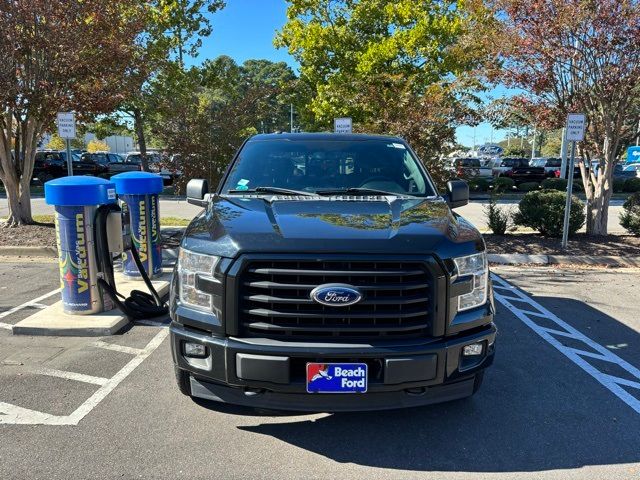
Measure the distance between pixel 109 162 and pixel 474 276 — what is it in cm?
2961

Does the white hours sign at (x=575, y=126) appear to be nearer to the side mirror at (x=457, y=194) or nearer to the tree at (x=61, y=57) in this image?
the side mirror at (x=457, y=194)

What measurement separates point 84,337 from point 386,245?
11.7ft

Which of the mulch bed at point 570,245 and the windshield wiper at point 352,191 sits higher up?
the windshield wiper at point 352,191

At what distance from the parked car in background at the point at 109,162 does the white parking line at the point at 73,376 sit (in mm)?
24862

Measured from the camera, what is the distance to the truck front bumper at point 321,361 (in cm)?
274

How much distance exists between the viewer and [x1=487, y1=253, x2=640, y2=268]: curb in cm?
862

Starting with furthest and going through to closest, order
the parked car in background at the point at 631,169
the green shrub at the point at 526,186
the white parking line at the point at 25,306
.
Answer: the parked car in background at the point at 631,169 < the green shrub at the point at 526,186 < the white parking line at the point at 25,306

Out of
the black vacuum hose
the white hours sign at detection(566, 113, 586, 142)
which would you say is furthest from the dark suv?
the white hours sign at detection(566, 113, 586, 142)

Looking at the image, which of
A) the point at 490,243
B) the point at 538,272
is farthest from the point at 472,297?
the point at 490,243

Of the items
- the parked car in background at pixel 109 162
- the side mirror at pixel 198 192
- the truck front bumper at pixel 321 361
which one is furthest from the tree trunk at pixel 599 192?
the parked car in background at pixel 109 162

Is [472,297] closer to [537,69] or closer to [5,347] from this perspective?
[5,347]

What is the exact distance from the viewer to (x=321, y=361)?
9.00ft

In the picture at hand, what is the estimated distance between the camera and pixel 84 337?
497 centimetres

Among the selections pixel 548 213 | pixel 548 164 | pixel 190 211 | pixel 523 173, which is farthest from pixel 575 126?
pixel 548 164
